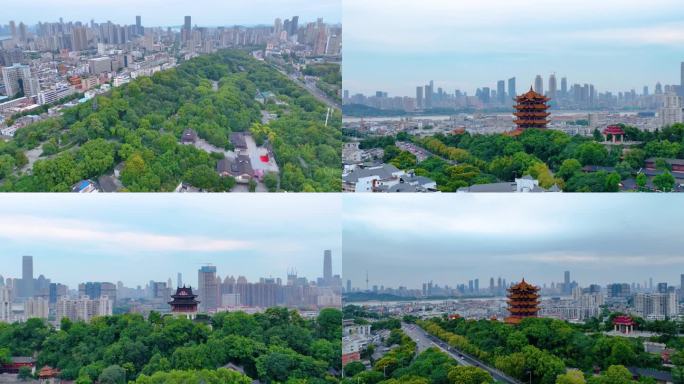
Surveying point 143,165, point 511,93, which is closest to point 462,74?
point 511,93

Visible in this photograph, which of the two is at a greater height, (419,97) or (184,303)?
(419,97)

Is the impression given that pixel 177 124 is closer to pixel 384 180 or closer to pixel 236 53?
pixel 236 53

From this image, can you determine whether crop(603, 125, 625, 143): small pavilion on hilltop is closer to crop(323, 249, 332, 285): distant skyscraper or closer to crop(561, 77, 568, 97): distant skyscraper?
crop(561, 77, 568, 97): distant skyscraper

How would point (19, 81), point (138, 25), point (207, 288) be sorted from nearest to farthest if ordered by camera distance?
point (19, 81)
point (138, 25)
point (207, 288)

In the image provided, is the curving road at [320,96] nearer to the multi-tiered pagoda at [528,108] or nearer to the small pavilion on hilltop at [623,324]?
the multi-tiered pagoda at [528,108]

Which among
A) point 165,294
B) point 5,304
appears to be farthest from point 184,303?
point 5,304

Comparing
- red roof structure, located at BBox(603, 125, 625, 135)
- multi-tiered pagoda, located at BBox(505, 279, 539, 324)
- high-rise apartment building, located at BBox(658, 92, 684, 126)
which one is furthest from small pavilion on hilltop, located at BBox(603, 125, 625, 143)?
multi-tiered pagoda, located at BBox(505, 279, 539, 324)

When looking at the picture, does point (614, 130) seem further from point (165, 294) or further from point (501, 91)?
point (165, 294)
